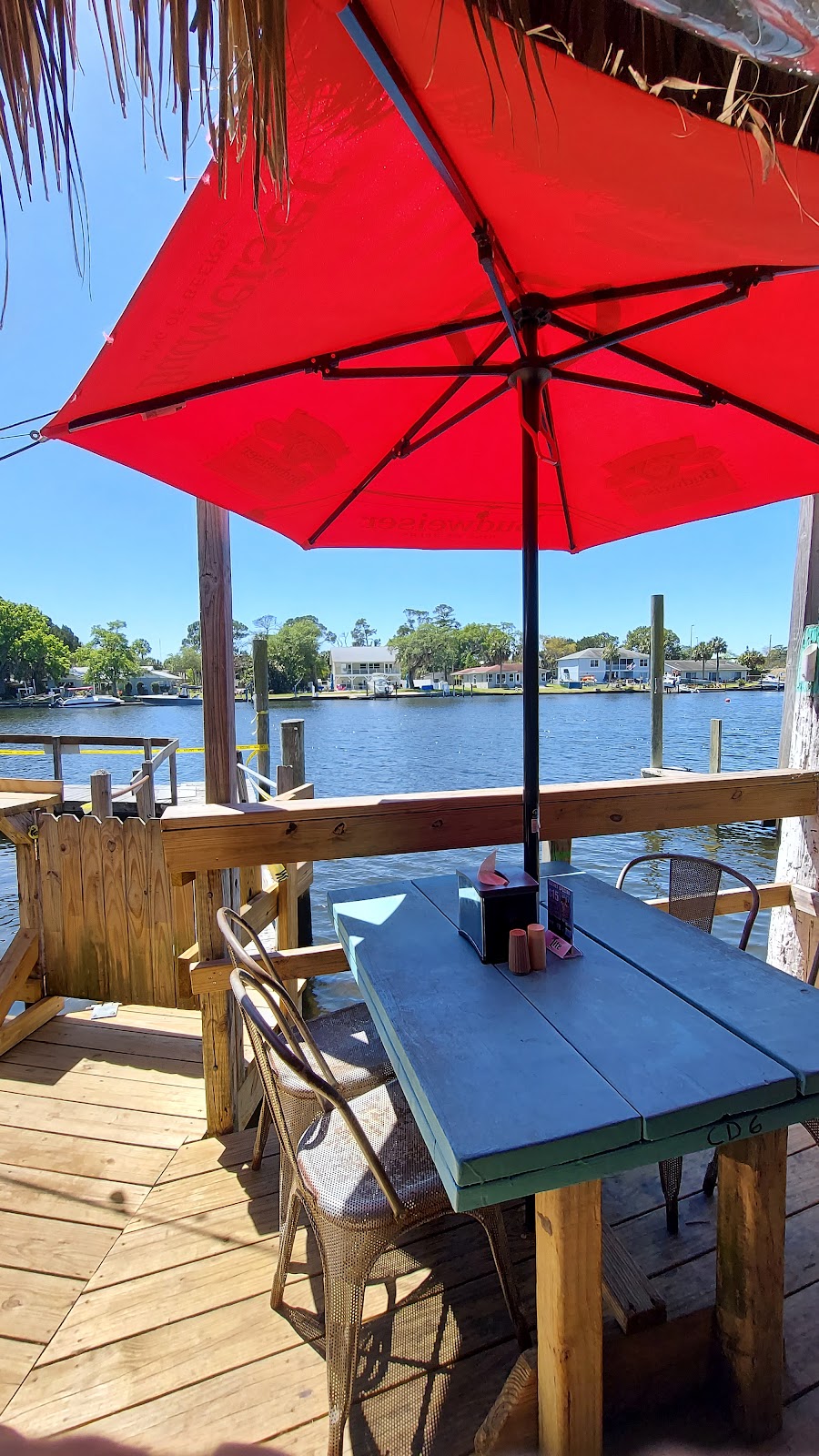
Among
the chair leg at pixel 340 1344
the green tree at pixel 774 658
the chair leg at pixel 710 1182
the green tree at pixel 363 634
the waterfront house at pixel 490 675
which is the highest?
the green tree at pixel 363 634

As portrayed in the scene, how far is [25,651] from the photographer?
4453cm

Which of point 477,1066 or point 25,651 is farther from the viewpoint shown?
point 25,651

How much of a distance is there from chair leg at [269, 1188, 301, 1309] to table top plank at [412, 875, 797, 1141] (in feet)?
2.00

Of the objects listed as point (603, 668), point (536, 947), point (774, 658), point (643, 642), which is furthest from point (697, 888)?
point (643, 642)

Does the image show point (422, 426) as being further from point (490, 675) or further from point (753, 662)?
point (753, 662)

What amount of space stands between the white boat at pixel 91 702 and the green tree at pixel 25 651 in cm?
261

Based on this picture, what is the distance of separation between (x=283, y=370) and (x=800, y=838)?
229cm

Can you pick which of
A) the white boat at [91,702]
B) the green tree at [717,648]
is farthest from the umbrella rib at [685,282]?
the green tree at [717,648]

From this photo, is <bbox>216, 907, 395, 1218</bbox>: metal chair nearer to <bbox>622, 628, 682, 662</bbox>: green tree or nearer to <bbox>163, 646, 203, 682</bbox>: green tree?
<bbox>163, 646, 203, 682</bbox>: green tree

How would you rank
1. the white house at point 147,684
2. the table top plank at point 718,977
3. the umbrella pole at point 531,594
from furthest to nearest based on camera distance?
the white house at point 147,684
the umbrella pole at point 531,594
the table top plank at point 718,977

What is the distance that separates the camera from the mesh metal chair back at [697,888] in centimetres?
191

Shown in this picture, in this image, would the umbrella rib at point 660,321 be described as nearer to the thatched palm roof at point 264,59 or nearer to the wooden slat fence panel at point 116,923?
the thatched palm roof at point 264,59

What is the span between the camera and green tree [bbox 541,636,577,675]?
61328mm

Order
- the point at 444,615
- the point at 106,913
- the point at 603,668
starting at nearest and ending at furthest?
the point at 106,913 < the point at 603,668 < the point at 444,615
